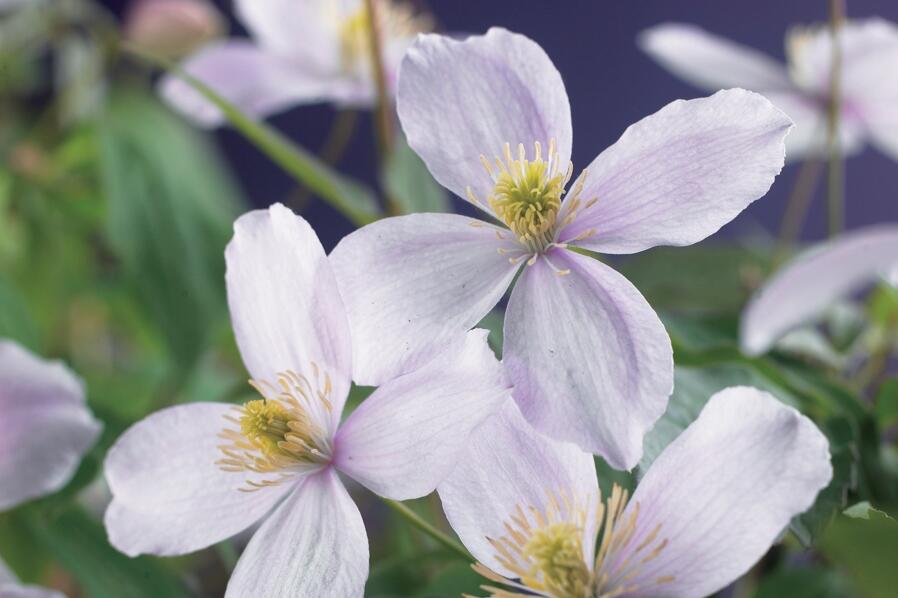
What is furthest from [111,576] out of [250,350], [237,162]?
[237,162]

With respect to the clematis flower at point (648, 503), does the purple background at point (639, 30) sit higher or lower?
lower

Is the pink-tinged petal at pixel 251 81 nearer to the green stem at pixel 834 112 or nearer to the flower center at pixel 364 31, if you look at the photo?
the flower center at pixel 364 31

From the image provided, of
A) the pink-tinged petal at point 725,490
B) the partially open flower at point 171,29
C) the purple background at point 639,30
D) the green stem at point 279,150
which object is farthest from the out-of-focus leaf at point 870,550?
the purple background at point 639,30

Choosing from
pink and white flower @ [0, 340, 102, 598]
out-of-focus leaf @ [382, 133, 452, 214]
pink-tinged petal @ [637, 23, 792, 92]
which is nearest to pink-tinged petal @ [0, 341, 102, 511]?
pink and white flower @ [0, 340, 102, 598]

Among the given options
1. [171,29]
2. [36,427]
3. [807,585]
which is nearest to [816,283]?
[807,585]

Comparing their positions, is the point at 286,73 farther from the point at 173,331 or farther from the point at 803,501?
the point at 803,501

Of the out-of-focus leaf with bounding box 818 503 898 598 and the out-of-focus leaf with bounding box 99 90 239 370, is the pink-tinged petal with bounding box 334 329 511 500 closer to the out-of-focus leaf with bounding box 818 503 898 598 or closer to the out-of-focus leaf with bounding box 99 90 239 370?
A: the out-of-focus leaf with bounding box 818 503 898 598
